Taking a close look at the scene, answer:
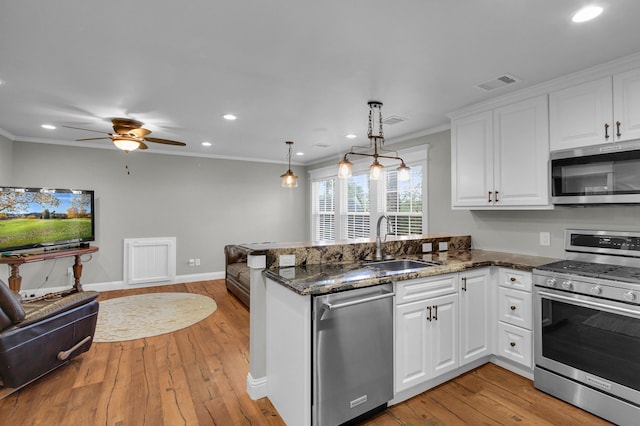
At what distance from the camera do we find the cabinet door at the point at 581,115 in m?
2.36

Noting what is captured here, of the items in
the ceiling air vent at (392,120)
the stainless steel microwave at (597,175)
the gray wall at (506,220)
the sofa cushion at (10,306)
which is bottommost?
the sofa cushion at (10,306)

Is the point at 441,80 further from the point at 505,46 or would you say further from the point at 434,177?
the point at 434,177

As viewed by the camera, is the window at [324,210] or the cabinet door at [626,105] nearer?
the cabinet door at [626,105]

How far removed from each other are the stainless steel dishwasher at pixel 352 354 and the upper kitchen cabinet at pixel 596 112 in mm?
2017

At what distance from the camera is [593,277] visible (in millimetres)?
2096

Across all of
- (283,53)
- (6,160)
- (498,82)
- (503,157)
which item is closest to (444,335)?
(503,157)

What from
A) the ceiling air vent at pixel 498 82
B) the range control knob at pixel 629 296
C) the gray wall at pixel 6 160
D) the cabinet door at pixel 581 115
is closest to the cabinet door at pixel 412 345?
the range control knob at pixel 629 296

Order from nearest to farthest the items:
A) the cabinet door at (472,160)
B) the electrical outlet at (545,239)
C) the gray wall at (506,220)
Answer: the gray wall at (506,220)
the electrical outlet at (545,239)
the cabinet door at (472,160)

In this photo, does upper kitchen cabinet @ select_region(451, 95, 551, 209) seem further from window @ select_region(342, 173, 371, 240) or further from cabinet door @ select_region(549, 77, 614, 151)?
window @ select_region(342, 173, 371, 240)

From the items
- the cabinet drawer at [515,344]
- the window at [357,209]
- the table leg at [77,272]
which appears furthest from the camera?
the window at [357,209]

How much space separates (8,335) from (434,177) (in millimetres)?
4536

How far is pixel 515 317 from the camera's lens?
259cm

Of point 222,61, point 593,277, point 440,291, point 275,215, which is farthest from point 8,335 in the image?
point 275,215

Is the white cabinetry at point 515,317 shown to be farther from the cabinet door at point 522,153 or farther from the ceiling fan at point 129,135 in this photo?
the ceiling fan at point 129,135
